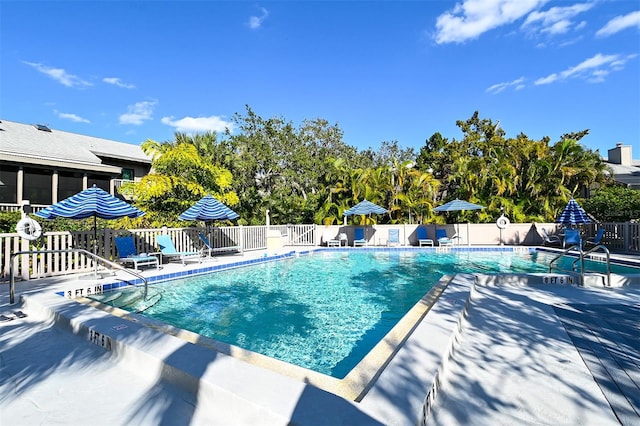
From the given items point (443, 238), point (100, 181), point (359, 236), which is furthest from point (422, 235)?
point (100, 181)

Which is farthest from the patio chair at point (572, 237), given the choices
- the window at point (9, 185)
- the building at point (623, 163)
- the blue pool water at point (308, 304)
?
the window at point (9, 185)

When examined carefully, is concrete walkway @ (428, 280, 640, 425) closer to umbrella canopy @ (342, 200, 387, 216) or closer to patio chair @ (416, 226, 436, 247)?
umbrella canopy @ (342, 200, 387, 216)

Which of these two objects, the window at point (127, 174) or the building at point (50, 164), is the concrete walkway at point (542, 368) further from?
the window at point (127, 174)

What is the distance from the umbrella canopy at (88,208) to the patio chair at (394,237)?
491 inches

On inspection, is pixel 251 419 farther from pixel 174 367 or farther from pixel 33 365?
pixel 33 365

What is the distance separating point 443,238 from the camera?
1680cm

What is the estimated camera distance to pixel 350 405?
2.21 meters

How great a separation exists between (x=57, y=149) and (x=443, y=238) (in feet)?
68.2

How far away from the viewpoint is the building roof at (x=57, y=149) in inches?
625

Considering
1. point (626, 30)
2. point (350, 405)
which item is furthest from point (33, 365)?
point (626, 30)

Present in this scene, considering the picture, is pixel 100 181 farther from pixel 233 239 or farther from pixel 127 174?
pixel 233 239

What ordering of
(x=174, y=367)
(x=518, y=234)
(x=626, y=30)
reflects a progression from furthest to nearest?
(x=518, y=234) < (x=626, y=30) < (x=174, y=367)

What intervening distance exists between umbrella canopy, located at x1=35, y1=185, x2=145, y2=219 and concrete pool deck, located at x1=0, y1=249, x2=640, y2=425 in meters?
4.12

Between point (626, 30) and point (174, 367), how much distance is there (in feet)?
67.8
